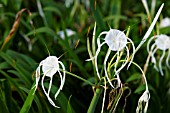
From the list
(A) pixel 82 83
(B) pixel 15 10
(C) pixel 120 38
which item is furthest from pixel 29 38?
(C) pixel 120 38

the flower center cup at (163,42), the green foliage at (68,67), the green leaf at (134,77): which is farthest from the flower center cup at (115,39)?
the green leaf at (134,77)

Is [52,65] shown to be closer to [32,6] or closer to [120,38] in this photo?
[120,38]

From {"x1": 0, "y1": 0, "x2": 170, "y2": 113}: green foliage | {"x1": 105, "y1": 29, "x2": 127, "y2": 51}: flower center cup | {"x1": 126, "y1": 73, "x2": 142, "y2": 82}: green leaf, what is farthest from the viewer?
{"x1": 126, "y1": 73, "x2": 142, "y2": 82}: green leaf

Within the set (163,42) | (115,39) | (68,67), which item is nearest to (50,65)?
(115,39)

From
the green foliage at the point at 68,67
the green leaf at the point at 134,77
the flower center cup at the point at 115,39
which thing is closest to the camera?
the flower center cup at the point at 115,39

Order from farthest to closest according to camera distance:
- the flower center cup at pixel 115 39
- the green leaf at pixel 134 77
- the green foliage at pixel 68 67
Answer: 1. the green leaf at pixel 134 77
2. the green foliage at pixel 68 67
3. the flower center cup at pixel 115 39

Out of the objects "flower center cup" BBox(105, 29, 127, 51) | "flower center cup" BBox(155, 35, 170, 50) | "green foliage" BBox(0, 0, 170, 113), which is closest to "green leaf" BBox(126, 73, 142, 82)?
"green foliage" BBox(0, 0, 170, 113)

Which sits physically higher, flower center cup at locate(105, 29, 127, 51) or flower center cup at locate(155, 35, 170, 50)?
flower center cup at locate(105, 29, 127, 51)

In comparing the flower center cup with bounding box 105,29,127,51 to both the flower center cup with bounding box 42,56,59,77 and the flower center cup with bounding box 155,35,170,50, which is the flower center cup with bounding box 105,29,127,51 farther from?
the flower center cup with bounding box 155,35,170,50

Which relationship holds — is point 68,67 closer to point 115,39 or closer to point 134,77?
point 134,77

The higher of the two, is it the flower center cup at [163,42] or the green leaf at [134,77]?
the flower center cup at [163,42]

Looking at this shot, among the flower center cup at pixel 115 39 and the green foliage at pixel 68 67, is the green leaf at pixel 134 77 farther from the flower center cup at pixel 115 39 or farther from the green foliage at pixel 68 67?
the flower center cup at pixel 115 39

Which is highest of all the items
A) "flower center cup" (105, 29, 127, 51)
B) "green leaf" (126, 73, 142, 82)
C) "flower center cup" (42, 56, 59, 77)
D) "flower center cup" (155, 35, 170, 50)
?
"flower center cup" (105, 29, 127, 51)
